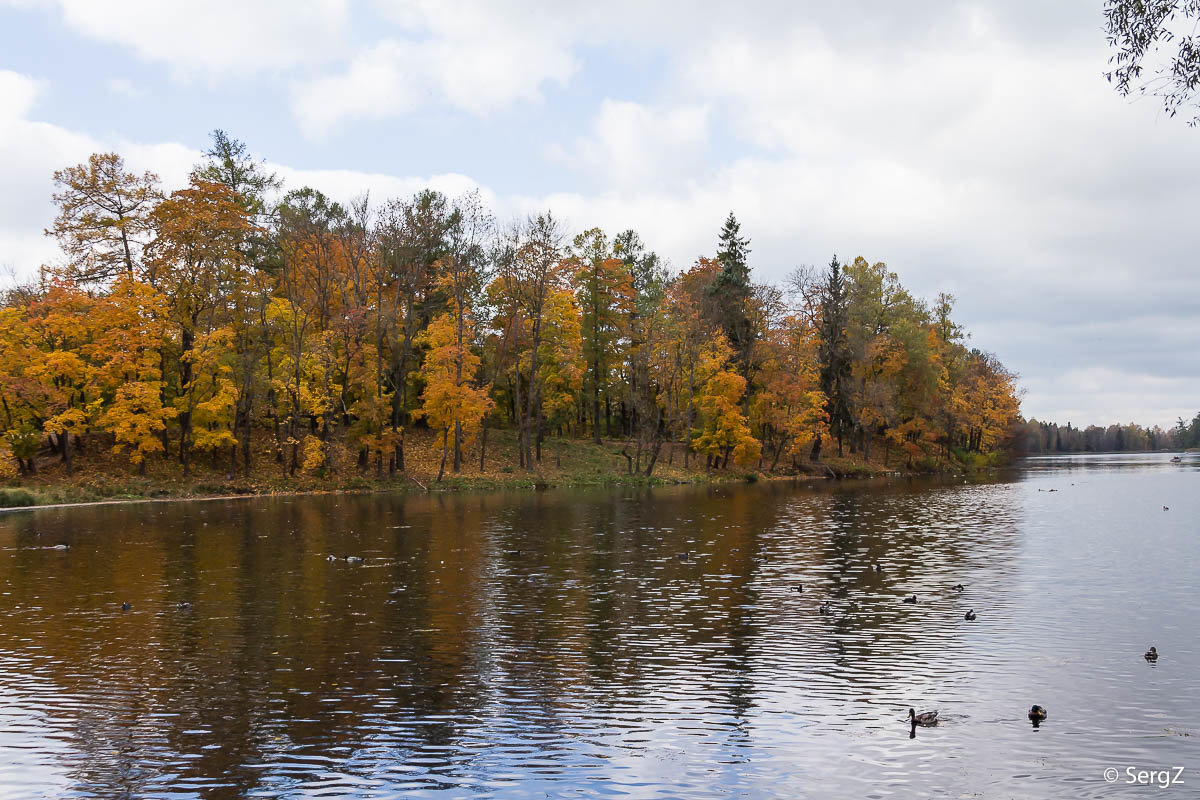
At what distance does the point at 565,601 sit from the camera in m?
22.3

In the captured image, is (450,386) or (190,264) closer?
(190,264)

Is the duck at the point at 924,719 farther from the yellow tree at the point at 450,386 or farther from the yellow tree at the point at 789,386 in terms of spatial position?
the yellow tree at the point at 789,386

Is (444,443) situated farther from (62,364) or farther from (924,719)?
(924,719)

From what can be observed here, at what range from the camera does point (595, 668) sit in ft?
52.4

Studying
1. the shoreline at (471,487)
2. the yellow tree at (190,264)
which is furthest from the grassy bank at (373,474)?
the yellow tree at (190,264)

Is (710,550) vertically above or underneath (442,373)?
underneath

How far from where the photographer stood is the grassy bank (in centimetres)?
5619

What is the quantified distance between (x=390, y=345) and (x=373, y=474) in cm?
1148

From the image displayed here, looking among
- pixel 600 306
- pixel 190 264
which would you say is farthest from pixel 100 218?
pixel 600 306

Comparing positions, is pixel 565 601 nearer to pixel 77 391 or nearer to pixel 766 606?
pixel 766 606

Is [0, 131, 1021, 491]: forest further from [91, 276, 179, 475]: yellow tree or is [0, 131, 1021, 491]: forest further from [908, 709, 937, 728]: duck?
[908, 709, 937, 728]: duck

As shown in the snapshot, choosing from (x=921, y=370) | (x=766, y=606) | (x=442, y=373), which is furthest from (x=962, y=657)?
(x=921, y=370)

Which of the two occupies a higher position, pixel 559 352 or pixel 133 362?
pixel 559 352

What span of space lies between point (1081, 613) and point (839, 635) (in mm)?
6517
